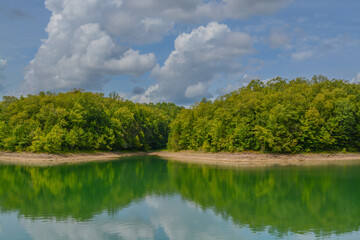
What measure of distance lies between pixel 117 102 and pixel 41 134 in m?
30.0

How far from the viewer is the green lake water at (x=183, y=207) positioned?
18.0 meters

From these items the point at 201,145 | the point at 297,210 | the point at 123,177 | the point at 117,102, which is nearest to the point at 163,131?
the point at 117,102

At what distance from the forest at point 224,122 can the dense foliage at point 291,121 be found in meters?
A: 0.18

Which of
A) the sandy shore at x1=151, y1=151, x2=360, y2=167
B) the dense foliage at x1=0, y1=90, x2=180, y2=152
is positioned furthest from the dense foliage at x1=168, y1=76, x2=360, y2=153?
the dense foliage at x1=0, y1=90, x2=180, y2=152

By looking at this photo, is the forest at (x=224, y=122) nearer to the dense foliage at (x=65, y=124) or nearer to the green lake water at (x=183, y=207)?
the dense foliage at (x=65, y=124)

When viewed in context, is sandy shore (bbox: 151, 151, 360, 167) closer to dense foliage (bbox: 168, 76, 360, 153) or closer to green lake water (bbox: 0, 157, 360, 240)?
dense foliage (bbox: 168, 76, 360, 153)

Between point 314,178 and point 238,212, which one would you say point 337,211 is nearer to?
point 238,212

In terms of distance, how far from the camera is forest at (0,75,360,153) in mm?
62031

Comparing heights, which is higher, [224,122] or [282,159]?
[224,122]

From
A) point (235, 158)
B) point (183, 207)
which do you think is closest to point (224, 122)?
point (235, 158)

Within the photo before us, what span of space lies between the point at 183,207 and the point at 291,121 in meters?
45.0

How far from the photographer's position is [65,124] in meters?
68.5

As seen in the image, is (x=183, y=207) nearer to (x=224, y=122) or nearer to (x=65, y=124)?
(x=224, y=122)

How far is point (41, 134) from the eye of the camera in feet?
216
